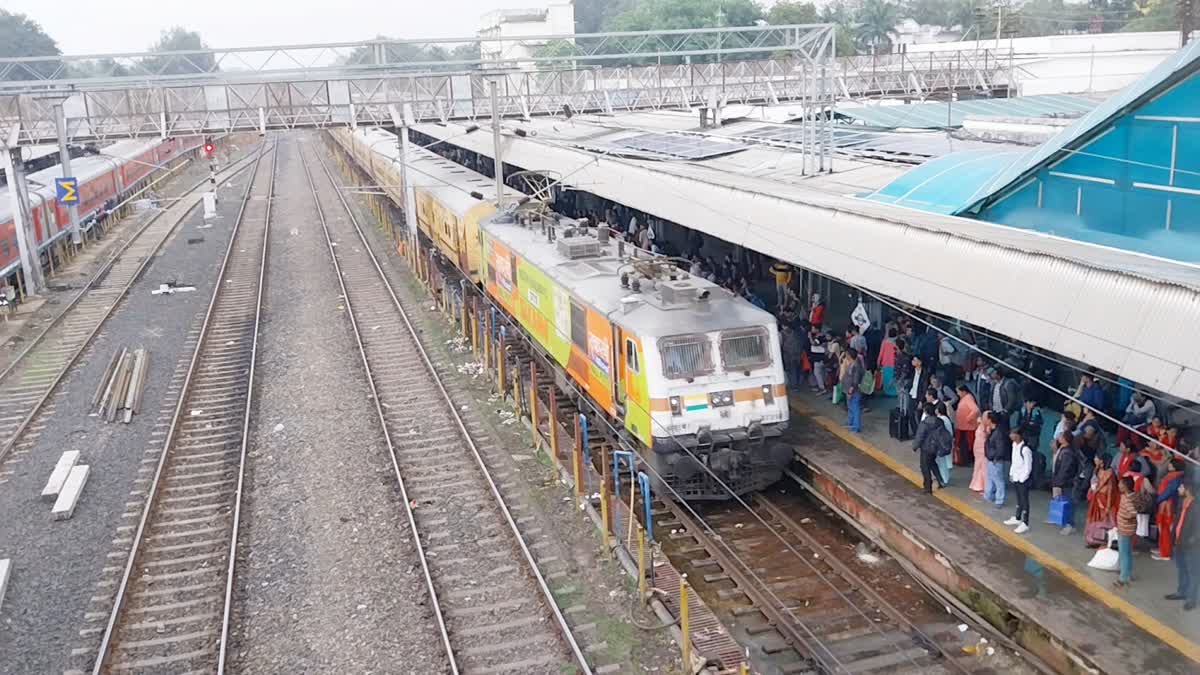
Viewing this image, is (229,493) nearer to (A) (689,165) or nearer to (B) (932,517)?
(B) (932,517)

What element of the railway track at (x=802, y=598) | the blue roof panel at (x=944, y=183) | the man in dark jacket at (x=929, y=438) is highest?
the blue roof panel at (x=944, y=183)

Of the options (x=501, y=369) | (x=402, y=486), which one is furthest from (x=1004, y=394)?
(x=501, y=369)

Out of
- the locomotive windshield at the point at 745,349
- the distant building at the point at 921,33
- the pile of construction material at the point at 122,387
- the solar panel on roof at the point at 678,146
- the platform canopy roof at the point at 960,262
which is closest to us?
the platform canopy roof at the point at 960,262

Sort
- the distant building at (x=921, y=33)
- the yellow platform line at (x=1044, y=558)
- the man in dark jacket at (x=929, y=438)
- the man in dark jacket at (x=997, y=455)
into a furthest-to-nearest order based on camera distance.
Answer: the distant building at (x=921, y=33) < the man in dark jacket at (x=929, y=438) < the man in dark jacket at (x=997, y=455) < the yellow platform line at (x=1044, y=558)

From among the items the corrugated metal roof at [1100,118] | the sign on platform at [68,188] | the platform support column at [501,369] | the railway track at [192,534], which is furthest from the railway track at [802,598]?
the sign on platform at [68,188]

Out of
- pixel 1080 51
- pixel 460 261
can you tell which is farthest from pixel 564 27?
→ pixel 460 261

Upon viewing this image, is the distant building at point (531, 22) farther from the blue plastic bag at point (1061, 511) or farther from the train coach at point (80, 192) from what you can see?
the blue plastic bag at point (1061, 511)

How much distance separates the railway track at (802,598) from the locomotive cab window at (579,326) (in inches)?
105

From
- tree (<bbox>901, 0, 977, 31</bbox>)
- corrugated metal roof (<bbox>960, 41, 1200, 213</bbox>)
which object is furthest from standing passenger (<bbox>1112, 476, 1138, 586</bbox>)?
tree (<bbox>901, 0, 977, 31</bbox>)

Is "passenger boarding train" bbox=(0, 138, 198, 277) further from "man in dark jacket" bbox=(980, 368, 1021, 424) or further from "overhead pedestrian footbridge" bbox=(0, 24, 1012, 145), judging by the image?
"man in dark jacket" bbox=(980, 368, 1021, 424)

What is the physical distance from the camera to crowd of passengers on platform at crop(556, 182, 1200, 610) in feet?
32.9

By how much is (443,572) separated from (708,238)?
14.7m

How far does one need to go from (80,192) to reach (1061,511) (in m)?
35.7

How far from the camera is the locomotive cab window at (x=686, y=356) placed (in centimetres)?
1285
